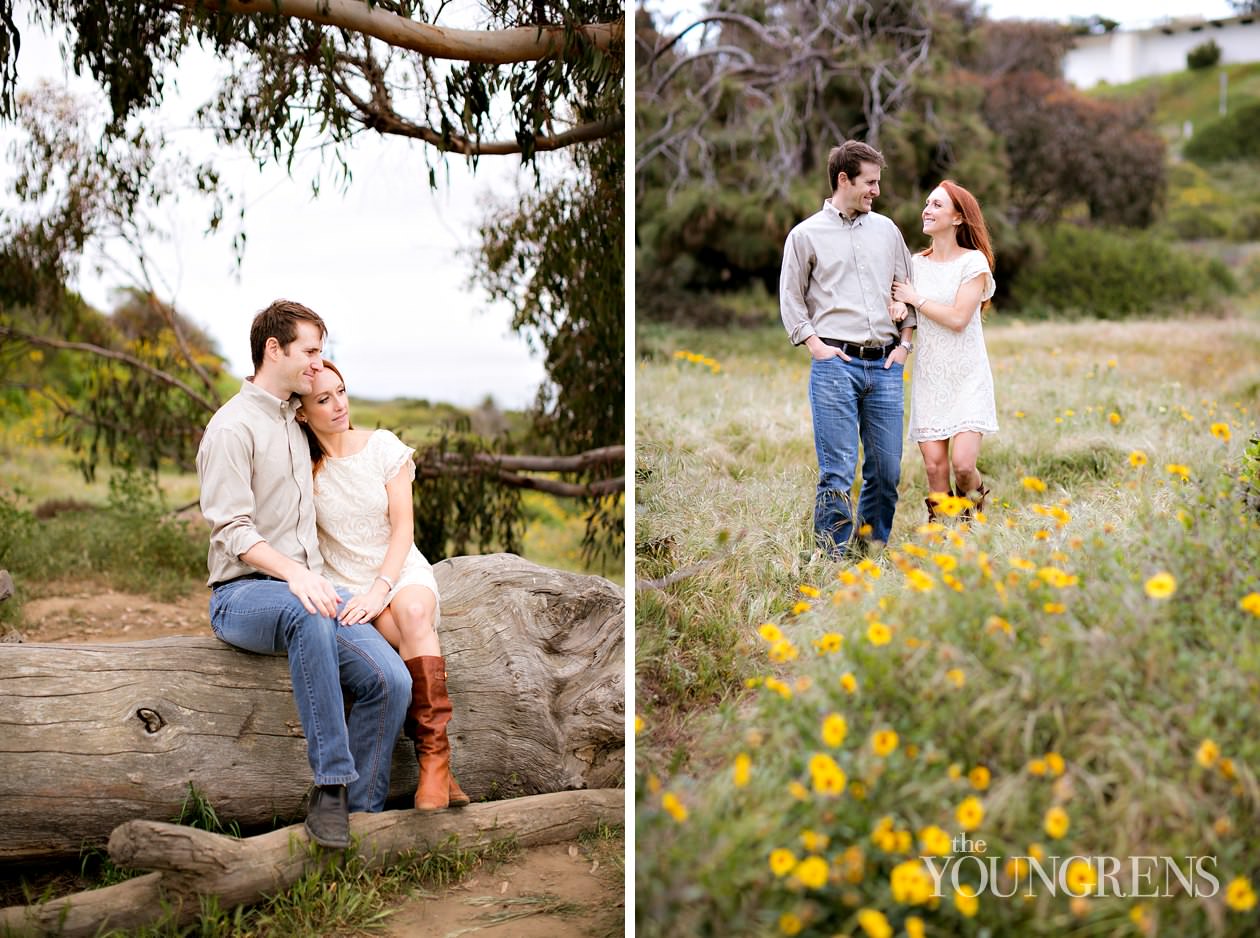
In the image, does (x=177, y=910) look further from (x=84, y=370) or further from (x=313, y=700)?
(x=84, y=370)

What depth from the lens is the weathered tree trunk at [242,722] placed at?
2619mm

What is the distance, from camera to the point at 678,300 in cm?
988

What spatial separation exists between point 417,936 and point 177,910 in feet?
1.79

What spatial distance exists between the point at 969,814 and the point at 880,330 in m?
1.49

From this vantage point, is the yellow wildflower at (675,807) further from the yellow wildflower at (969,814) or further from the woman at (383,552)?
the woman at (383,552)

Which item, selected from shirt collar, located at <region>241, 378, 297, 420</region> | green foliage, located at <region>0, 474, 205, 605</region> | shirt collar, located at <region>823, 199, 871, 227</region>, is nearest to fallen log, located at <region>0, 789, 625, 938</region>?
shirt collar, located at <region>241, 378, 297, 420</region>

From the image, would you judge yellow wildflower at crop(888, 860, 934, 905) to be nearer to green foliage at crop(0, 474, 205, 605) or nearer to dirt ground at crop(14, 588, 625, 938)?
dirt ground at crop(14, 588, 625, 938)

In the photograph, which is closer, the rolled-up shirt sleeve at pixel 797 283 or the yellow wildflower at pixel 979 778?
the yellow wildflower at pixel 979 778

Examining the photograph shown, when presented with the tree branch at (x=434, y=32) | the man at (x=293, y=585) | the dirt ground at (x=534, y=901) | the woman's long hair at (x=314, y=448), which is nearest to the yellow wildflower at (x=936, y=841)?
the dirt ground at (x=534, y=901)

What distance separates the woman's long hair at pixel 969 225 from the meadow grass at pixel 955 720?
0.73 metres

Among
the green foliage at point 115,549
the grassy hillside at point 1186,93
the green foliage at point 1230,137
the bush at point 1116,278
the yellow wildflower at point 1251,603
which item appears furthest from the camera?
the green foliage at point 1230,137

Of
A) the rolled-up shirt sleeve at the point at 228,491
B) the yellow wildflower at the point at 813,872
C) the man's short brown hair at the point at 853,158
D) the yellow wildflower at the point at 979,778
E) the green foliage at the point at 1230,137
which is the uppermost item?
the green foliage at the point at 1230,137

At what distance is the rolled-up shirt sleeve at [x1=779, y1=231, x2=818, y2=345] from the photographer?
2992 mm

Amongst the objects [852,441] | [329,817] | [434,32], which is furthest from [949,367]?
[434,32]
